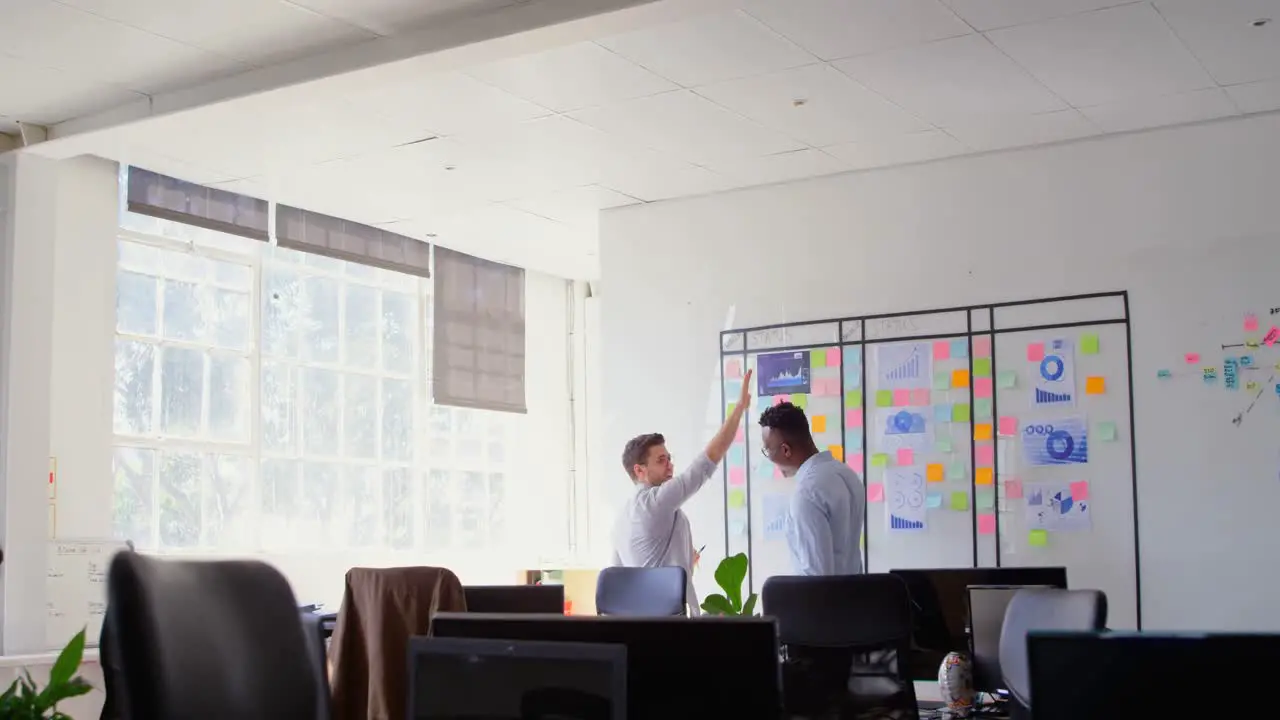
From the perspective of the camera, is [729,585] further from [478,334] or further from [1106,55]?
[478,334]

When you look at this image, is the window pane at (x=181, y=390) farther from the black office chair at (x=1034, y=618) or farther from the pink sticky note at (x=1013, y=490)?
the black office chair at (x=1034, y=618)

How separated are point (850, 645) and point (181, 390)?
181 inches

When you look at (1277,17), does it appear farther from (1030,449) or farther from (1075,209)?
(1030,449)

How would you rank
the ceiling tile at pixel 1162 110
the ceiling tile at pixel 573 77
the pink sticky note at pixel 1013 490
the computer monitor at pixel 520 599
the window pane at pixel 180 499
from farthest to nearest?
the window pane at pixel 180 499 → the pink sticky note at pixel 1013 490 → the ceiling tile at pixel 1162 110 → the ceiling tile at pixel 573 77 → the computer monitor at pixel 520 599

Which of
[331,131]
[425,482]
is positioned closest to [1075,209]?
[331,131]

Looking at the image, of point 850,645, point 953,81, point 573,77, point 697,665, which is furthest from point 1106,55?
point 697,665

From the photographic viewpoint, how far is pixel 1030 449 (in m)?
6.49

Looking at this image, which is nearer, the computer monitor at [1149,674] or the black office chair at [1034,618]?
the computer monitor at [1149,674]

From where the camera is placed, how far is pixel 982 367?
261 inches

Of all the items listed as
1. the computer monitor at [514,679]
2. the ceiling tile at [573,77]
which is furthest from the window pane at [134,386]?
the computer monitor at [514,679]

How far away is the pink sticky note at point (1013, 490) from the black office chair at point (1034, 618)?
108 inches

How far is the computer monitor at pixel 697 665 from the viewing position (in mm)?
2000

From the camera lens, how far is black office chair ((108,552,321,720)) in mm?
1624

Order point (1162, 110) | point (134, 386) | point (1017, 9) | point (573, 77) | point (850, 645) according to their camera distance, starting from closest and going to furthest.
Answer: point (850, 645) < point (1017, 9) < point (573, 77) < point (1162, 110) < point (134, 386)
